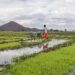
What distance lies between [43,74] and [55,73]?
823mm

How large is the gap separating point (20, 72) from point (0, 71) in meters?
1.77

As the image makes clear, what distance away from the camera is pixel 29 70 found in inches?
690

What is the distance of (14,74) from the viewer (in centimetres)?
1639

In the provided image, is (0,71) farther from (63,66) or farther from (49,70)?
(63,66)

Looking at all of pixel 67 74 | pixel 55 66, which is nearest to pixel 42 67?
pixel 55 66

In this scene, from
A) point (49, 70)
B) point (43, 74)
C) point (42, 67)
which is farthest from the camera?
point (42, 67)

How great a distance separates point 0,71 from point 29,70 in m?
1.96

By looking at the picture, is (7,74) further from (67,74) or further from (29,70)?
(67,74)

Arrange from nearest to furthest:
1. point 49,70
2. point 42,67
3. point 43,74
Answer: point 43,74 → point 49,70 → point 42,67

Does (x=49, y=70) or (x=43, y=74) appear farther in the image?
Result: (x=49, y=70)

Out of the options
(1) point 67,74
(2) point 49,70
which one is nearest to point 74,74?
(1) point 67,74

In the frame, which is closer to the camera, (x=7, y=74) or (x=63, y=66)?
(x=7, y=74)

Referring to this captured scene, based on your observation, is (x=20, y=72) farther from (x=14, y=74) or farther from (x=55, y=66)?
(x=55, y=66)

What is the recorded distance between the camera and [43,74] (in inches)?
635
